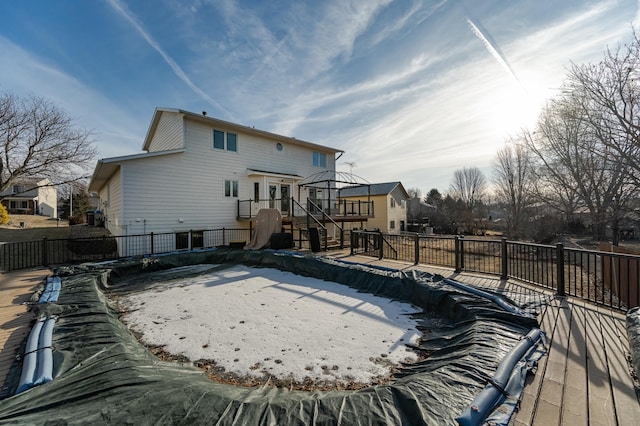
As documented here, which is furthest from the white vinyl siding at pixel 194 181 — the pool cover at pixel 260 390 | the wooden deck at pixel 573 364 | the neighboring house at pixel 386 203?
the neighboring house at pixel 386 203

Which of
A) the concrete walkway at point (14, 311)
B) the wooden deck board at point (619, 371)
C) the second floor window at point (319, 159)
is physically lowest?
the concrete walkway at point (14, 311)

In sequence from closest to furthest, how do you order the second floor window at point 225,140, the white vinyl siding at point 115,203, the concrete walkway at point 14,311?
the concrete walkway at point 14,311 < the white vinyl siding at point 115,203 < the second floor window at point 225,140

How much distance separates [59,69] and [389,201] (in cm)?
2616

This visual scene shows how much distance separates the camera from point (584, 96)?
13.1 meters

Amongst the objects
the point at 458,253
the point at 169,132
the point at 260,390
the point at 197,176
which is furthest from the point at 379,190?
the point at 260,390

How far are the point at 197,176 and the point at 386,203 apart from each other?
2034cm

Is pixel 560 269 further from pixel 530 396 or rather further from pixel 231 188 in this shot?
pixel 231 188

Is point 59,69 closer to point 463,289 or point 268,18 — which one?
point 268,18

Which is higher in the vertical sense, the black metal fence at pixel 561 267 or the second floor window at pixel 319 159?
the second floor window at pixel 319 159

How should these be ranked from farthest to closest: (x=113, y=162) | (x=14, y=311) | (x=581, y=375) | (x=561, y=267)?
(x=113, y=162) → (x=561, y=267) → (x=14, y=311) → (x=581, y=375)

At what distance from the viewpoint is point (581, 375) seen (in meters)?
2.55

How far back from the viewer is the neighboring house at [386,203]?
28.3 meters

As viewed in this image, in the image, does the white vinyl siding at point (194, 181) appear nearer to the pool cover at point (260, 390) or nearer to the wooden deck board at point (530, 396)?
the pool cover at point (260, 390)

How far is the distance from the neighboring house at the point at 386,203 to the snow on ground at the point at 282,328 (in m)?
21.5
